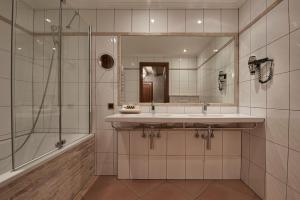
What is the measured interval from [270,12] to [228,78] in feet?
2.64

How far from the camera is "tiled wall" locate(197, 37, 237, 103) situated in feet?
6.85

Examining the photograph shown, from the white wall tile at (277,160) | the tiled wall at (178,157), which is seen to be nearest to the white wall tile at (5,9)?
the tiled wall at (178,157)

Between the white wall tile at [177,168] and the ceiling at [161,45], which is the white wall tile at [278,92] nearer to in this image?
the ceiling at [161,45]

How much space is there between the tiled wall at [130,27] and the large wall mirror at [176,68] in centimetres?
10

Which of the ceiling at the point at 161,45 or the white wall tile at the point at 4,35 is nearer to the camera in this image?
the white wall tile at the point at 4,35

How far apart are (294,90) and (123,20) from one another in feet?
6.22

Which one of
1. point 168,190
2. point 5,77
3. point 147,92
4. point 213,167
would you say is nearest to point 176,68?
point 147,92

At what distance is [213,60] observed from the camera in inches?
82.2

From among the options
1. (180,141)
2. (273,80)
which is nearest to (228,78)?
(273,80)

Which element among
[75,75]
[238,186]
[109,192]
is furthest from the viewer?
[75,75]

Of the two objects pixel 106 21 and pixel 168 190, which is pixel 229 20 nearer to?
pixel 106 21

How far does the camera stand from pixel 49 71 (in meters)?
1.84

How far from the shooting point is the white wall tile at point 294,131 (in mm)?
1199

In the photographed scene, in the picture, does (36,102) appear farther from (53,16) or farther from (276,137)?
(276,137)
